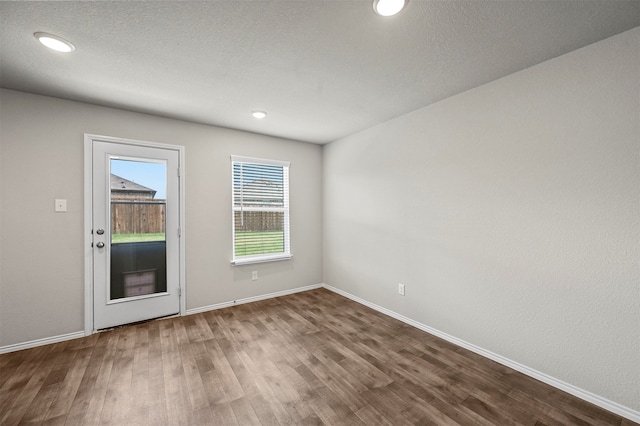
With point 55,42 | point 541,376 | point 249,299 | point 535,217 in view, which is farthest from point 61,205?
point 541,376

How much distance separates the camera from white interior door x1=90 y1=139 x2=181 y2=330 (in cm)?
283

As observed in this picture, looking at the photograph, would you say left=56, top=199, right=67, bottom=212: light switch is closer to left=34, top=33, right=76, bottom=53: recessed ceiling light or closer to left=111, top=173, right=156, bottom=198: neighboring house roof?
left=111, top=173, right=156, bottom=198: neighboring house roof

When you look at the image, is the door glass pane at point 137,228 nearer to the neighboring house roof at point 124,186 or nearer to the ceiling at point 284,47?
the neighboring house roof at point 124,186

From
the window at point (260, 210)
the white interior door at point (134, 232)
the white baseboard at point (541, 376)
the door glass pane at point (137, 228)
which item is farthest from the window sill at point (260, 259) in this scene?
the white baseboard at point (541, 376)

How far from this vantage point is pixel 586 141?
1.83 metres

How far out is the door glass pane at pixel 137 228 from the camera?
115 inches

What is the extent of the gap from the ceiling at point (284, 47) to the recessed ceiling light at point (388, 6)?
4 centimetres

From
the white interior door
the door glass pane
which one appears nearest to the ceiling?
the white interior door

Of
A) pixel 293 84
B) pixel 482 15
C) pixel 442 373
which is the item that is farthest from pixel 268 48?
pixel 442 373

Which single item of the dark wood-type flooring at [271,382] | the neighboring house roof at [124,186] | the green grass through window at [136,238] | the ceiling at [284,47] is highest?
the ceiling at [284,47]

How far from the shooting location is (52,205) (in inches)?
103

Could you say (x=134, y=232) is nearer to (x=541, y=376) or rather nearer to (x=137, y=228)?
(x=137, y=228)

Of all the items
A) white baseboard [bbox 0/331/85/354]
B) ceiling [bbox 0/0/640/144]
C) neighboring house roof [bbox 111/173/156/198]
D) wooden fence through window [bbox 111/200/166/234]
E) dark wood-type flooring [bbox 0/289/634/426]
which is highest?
ceiling [bbox 0/0/640/144]

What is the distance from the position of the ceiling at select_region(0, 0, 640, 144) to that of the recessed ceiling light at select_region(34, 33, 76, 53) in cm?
5
